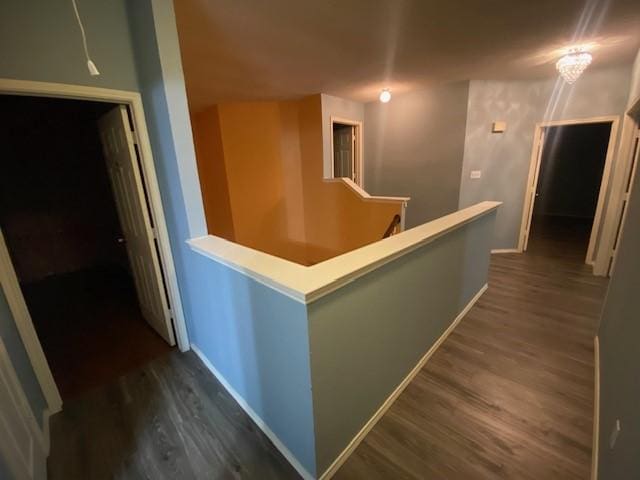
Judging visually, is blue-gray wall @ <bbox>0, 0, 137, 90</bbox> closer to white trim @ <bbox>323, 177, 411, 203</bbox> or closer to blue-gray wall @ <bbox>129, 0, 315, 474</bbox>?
blue-gray wall @ <bbox>129, 0, 315, 474</bbox>

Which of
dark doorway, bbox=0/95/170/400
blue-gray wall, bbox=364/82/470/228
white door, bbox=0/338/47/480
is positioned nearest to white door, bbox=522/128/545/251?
blue-gray wall, bbox=364/82/470/228

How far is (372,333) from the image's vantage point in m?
1.46

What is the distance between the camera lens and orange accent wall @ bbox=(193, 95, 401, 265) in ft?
14.5

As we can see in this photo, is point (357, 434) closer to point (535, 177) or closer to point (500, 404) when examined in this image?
point (500, 404)

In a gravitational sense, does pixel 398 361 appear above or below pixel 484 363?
above

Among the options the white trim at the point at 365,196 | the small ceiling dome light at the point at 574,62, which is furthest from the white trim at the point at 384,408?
the small ceiling dome light at the point at 574,62

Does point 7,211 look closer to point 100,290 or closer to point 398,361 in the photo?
point 100,290

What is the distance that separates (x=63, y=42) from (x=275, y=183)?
346cm

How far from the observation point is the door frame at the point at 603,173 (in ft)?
11.4

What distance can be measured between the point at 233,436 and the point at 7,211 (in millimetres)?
5050

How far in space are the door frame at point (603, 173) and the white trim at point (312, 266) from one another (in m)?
3.36

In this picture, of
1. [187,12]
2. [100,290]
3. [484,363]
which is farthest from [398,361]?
[100,290]

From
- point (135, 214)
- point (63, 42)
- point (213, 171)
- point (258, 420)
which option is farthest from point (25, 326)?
point (213, 171)

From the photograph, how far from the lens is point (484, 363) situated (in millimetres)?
2113
